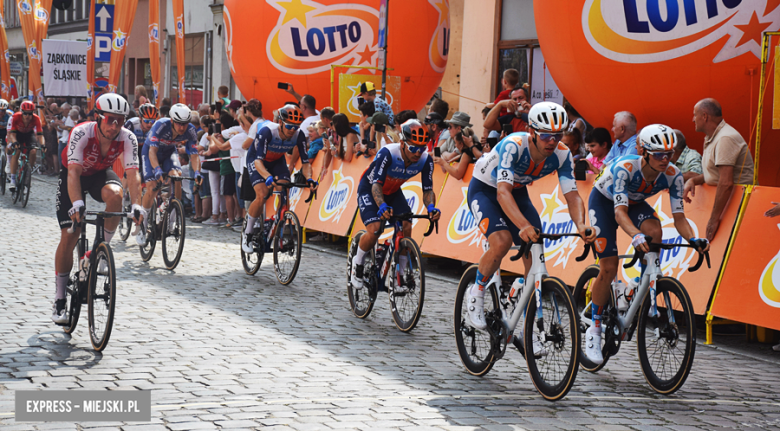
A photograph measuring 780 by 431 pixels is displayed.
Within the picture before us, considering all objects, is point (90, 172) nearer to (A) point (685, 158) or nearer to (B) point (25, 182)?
(A) point (685, 158)

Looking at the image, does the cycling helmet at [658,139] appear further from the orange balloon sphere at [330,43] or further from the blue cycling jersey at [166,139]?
the orange balloon sphere at [330,43]

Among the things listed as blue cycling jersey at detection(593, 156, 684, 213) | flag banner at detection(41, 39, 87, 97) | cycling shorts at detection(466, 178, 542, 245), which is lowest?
cycling shorts at detection(466, 178, 542, 245)

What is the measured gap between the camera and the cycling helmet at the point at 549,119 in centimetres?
614


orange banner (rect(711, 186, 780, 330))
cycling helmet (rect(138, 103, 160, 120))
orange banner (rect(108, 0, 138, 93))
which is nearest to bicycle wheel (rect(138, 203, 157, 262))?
cycling helmet (rect(138, 103, 160, 120))

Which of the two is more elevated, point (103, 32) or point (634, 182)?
point (103, 32)

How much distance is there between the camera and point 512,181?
6.30 m

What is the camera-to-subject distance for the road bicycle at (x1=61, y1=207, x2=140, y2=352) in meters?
6.71

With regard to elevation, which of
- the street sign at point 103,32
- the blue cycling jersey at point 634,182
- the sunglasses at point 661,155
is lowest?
the blue cycling jersey at point 634,182

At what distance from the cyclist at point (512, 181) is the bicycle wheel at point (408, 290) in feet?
4.46

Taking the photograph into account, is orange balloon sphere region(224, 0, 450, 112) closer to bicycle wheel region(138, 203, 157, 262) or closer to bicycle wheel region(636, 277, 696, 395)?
bicycle wheel region(138, 203, 157, 262)

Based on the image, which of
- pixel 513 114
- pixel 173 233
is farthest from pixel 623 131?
pixel 173 233

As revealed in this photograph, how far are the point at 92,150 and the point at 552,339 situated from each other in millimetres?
4225

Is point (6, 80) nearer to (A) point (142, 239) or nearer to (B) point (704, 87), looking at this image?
(A) point (142, 239)

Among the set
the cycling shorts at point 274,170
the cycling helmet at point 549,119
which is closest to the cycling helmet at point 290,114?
the cycling shorts at point 274,170
